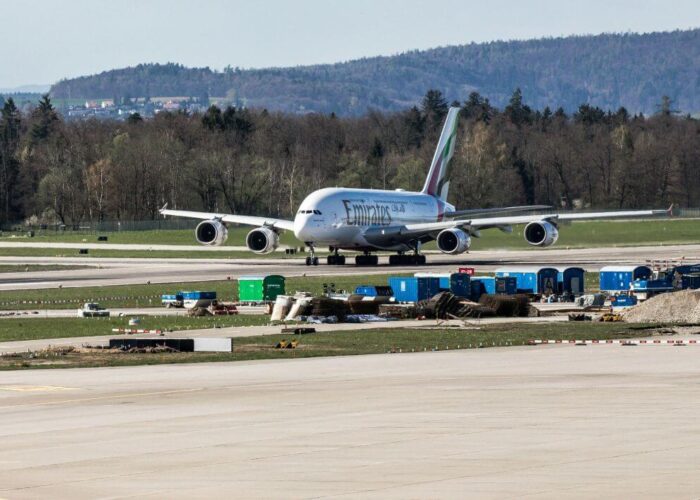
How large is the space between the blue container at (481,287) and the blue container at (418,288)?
5.38ft

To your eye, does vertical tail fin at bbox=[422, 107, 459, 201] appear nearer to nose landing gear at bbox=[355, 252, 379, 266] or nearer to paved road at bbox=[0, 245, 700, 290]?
paved road at bbox=[0, 245, 700, 290]

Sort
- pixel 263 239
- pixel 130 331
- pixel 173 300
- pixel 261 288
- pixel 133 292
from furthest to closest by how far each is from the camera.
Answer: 1. pixel 263 239
2. pixel 133 292
3. pixel 261 288
4. pixel 173 300
5. pixel 130 331

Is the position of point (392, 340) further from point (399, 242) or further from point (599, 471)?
point (399, 242)

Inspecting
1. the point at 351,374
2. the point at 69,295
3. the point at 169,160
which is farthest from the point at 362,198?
the point at 169,160

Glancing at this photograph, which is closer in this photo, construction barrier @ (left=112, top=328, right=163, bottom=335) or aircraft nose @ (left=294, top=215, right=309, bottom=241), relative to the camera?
construction barrier @ (left=112, top=328, right=163, bottom=335)

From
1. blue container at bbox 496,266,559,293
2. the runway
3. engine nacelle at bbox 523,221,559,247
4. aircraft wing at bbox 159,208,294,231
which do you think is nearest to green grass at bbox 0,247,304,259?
aircraft wing at bbox 159,208,294,231

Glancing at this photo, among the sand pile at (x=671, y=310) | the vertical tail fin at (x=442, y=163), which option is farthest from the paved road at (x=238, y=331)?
the vertical tail fin at (x=442, y=163)

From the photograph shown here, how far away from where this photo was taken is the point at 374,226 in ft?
300

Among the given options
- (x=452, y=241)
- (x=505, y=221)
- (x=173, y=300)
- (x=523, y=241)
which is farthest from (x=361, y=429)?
(x=523, y=241)

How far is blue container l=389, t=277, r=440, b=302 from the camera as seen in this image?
60188 mm

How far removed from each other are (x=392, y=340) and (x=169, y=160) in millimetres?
149059

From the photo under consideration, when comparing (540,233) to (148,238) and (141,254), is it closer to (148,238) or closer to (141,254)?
(141,254)

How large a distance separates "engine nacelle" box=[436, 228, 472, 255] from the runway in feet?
164

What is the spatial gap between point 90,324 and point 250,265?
41.1m
